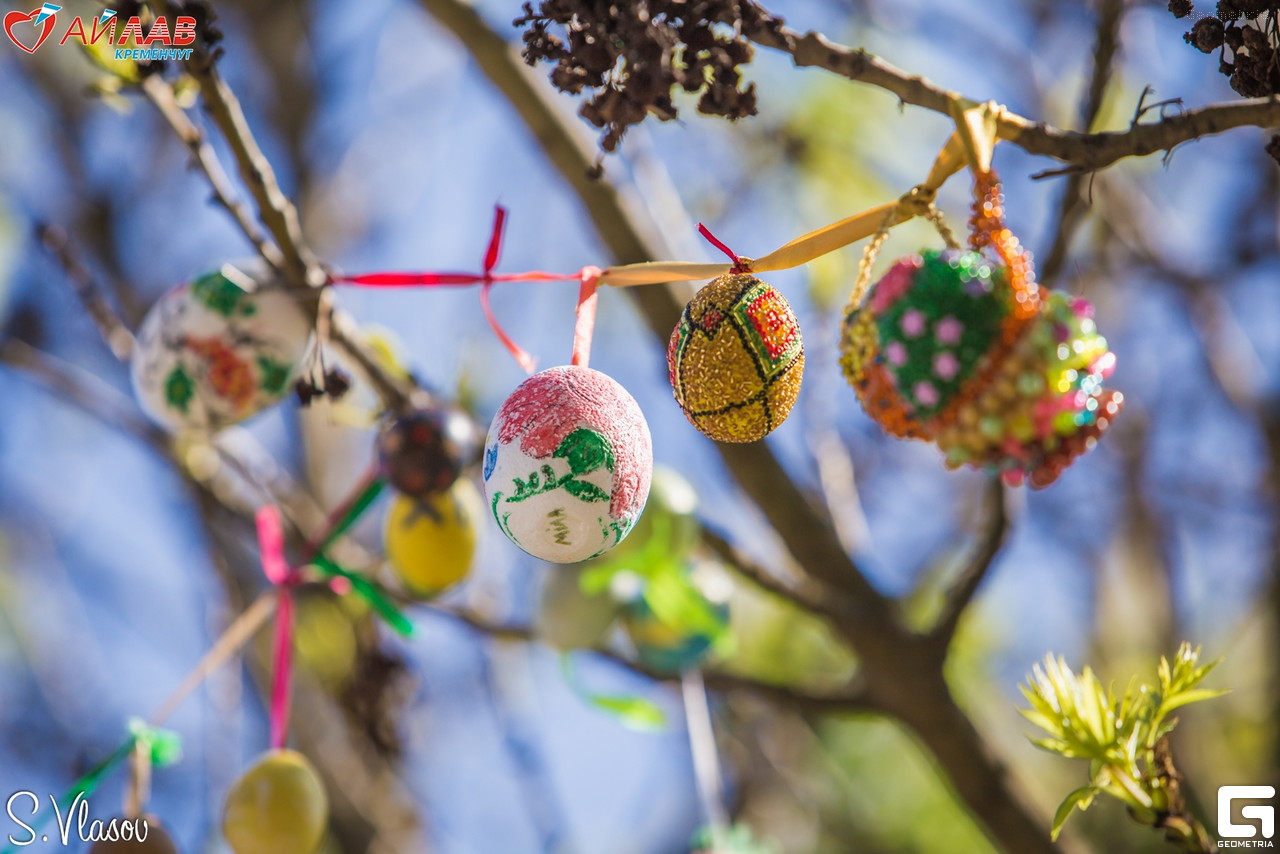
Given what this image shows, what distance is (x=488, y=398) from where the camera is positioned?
194cm

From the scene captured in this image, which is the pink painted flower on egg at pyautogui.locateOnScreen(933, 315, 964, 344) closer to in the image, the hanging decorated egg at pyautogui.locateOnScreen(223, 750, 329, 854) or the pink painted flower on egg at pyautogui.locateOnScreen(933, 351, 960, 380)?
the pink painted flower on egg at pyautogui.locateOnScreen(933, 351, 960, 380)

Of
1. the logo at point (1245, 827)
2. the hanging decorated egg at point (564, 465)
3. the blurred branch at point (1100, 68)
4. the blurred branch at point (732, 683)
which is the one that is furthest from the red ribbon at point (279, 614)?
the logo at point (1245, 827)

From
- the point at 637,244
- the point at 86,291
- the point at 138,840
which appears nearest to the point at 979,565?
the point at 637,244

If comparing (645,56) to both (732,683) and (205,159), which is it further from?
(732,683)

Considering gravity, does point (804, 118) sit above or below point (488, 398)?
above

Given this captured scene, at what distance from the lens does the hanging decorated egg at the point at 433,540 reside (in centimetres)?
119

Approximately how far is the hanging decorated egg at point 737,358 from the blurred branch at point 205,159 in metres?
0.51

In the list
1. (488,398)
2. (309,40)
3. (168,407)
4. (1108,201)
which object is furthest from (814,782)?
(309,40)

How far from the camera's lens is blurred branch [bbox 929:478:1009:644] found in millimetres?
1176

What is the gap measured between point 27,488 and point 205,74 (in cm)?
212

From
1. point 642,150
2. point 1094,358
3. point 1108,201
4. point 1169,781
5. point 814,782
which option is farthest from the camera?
point 814,782

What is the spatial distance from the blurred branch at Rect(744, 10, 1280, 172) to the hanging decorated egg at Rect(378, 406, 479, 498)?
49 centimetres

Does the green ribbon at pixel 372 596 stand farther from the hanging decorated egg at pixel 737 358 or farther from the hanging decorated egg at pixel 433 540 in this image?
the hanging decorated egg at pixel 737 358

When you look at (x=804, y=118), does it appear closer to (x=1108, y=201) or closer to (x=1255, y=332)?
(x=1108, y=201)
